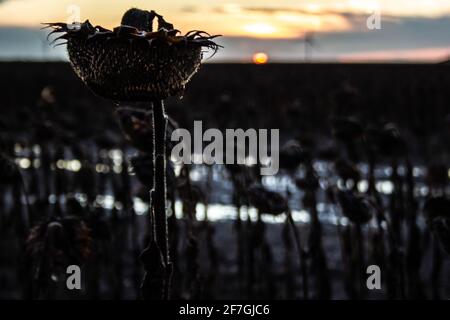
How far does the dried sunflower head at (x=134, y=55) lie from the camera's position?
4.68 feet

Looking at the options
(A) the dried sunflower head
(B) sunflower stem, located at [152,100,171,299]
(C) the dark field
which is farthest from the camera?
(C) the dark field

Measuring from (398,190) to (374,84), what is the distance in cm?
2180

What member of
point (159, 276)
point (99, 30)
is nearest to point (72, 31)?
point (99, 30)

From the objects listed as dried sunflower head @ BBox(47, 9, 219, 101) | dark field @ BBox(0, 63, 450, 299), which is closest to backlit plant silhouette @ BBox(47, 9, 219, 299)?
dried sunflower head @ BBox(47, 9, 219, 101)

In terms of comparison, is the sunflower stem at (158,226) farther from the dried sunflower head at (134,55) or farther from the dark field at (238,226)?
the dark field at (238,226)

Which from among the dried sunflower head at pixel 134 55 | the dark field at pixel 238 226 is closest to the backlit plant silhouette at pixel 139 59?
the dried sunflower head at pixel 134 55

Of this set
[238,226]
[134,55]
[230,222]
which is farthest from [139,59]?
[230,222]

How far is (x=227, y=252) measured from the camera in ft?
19.5

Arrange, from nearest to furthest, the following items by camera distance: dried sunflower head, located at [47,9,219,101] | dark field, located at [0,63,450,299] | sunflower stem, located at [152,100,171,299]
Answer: dried sunflower head, located at [47,9,219,101]
sunflower stem, located at [152,100,171,299]
dark field, located at [0,63,450,299]

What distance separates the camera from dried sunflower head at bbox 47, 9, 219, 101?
4.68 ft

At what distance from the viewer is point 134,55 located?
1435 millimetres

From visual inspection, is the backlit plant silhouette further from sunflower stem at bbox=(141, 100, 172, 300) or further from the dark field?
the dark field

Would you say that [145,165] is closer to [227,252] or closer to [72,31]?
[72,31]

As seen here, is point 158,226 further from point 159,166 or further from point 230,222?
point 230,222
